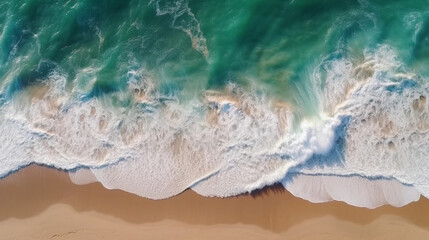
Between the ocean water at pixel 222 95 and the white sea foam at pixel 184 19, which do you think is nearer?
the ocean water at pixel 222 95

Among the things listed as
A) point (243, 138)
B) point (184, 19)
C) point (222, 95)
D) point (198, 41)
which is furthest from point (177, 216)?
point (184, 19)

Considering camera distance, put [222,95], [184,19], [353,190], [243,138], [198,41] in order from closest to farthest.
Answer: [353,190]
[243,138]
[222,95]
[198,41]
[184,19]

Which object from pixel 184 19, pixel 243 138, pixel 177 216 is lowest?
pixel 177 216

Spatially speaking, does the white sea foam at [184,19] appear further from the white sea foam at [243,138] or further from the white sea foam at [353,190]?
the white sea foam at [353,190]

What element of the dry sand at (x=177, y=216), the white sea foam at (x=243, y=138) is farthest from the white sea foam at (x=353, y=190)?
the dry sand at (x=177, y=216)

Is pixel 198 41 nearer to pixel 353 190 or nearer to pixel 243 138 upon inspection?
pixel 243 138

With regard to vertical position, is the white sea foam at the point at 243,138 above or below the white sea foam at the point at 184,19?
below
